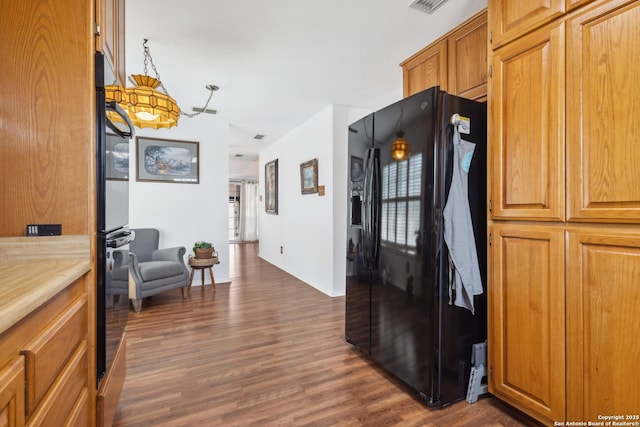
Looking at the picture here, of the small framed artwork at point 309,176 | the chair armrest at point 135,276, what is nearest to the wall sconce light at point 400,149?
the small framed artwork at point 309,176

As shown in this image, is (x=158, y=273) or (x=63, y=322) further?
(x=158, y=273)

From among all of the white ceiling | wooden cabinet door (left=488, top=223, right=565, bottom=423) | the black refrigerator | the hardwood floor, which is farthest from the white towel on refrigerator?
the white ceiling

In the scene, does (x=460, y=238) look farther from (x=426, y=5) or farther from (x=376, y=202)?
(x=426, y=5)

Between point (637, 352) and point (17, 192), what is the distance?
2397mm

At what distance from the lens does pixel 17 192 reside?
110cm

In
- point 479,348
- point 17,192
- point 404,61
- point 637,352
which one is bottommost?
point 479,348

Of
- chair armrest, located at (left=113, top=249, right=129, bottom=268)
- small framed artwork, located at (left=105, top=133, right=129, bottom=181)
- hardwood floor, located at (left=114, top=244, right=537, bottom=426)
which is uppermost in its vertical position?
small framed artwork, located at (left=105, top=133, right=129, bottom=181)

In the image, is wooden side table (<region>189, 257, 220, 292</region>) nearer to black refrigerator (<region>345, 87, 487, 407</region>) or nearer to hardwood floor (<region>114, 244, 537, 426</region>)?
hardwood floor (<region>114, 244, 537, 426</region>)

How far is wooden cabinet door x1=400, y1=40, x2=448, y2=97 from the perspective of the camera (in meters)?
2.30

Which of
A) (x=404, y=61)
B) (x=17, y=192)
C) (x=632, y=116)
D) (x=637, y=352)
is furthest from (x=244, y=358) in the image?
(x=404, y=61)

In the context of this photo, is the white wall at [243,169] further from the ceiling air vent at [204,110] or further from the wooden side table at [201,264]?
the wooden side table at [201,264]

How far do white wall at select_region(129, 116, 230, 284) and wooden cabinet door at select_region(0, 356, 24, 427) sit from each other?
13.0ft

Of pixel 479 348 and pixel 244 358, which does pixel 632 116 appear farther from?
pixel 244 358

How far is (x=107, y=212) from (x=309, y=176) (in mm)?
3516
